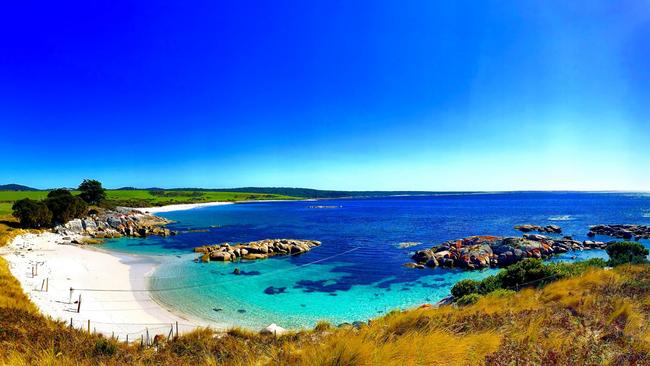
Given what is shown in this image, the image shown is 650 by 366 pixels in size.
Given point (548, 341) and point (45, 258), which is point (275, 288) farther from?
point (45, 258)

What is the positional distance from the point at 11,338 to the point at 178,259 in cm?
3025

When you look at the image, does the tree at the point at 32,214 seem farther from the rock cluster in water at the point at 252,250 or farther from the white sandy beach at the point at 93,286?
the rock cluster in water at the point at 252,250

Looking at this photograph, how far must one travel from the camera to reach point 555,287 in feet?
50.5

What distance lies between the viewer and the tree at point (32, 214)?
4934cm

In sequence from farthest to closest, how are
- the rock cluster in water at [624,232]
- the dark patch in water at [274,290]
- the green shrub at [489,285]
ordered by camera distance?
the rock cluster in water at [624,232], the dark patch in water at [274,290], the green shrub at [489,285]

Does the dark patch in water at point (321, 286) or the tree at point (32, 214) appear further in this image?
the tree at point (32, 214)

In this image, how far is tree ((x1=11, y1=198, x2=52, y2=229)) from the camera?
4934cm

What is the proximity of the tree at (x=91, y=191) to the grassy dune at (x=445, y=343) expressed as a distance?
292 feet

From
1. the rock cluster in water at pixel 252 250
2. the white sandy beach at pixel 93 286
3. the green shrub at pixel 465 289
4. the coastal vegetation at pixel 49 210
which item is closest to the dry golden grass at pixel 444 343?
the green shrub at pixel 465 289

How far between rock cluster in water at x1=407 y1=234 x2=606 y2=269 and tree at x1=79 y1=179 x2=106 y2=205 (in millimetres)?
87378

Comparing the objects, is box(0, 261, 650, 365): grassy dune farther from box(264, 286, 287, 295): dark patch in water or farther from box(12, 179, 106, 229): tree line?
box(12, 179, 106, 229): tree line

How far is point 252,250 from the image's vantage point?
132ft

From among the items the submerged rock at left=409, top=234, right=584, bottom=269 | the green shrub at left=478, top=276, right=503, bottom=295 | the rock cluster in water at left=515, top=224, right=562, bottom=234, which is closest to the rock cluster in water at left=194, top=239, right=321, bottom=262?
the submerged rock at left=409, top=234, right=584, bottom=269

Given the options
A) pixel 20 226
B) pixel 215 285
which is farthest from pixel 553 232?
pixel 20 226
